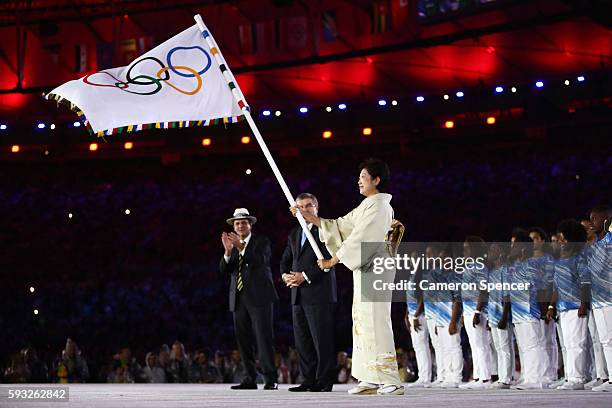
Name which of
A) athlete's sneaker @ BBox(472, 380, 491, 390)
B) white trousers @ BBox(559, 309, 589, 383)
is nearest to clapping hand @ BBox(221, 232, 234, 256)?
athlete's sneaker @ BBox(472, 380, 491, 390)

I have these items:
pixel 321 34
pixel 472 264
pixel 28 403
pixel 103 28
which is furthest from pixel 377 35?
→ pixel 28 403

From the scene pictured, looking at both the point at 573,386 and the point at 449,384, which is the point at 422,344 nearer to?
the point at 449,384

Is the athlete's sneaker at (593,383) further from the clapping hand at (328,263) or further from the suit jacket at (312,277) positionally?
the clapping hand at (328,263)

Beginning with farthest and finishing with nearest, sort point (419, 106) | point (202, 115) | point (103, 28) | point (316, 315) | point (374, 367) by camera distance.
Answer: point (103, 28)
point (419, 106)
point (316, 315)
point (202, 115)
point (374, 367)

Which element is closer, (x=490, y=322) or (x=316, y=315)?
(x=316, y=315)

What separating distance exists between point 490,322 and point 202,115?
3288mm

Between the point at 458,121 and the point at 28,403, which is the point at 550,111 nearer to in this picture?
the point at 458,121

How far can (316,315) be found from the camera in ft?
23.3

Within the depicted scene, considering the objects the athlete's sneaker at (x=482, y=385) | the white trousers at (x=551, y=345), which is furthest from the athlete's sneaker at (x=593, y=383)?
the athlete's sneaker at (x=482, y=385)

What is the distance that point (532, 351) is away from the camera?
24.2 ft

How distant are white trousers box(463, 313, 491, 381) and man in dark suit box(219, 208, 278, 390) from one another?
187 centimetres

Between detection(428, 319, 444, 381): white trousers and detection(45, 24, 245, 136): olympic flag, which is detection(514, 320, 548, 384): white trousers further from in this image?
detection(45, 24, 245, 136): olympic flag

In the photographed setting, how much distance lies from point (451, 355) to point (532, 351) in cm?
107
